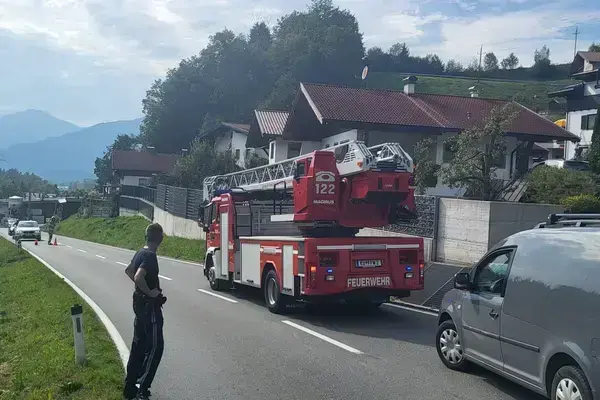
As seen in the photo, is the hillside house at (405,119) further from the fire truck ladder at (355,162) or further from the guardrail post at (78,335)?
the guardrail post at (78,335)

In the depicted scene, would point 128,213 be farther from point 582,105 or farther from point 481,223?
point 481,223

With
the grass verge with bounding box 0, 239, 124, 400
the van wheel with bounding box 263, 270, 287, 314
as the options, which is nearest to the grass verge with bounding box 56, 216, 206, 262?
the grass verge with bounding box 0, 239, 124, 400

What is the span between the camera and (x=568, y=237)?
6.06 m

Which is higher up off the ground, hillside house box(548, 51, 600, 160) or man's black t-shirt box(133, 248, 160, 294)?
hillside house box(548, 51, 600, 160)

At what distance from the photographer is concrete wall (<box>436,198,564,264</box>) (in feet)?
54.0

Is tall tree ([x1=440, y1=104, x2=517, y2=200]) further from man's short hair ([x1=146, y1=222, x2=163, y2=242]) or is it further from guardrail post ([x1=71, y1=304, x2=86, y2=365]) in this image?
man's short hair ([x1=146, y1=222, x2=163, y2=242])

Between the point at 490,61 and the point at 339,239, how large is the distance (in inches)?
4708

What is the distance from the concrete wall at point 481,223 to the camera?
16453 mm

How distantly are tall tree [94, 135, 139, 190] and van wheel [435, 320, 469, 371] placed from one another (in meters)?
89.5

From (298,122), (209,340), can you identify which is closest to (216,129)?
(298,122)

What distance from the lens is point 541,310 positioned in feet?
20.1

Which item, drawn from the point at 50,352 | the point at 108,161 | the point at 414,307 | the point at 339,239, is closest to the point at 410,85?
the point at 414,307

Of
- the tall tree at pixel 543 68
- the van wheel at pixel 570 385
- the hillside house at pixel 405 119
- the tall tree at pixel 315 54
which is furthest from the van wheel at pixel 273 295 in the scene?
the tall tree at pixel 543 68

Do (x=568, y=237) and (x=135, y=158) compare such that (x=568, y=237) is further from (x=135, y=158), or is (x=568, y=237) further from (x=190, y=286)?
(x=135, y=158)
